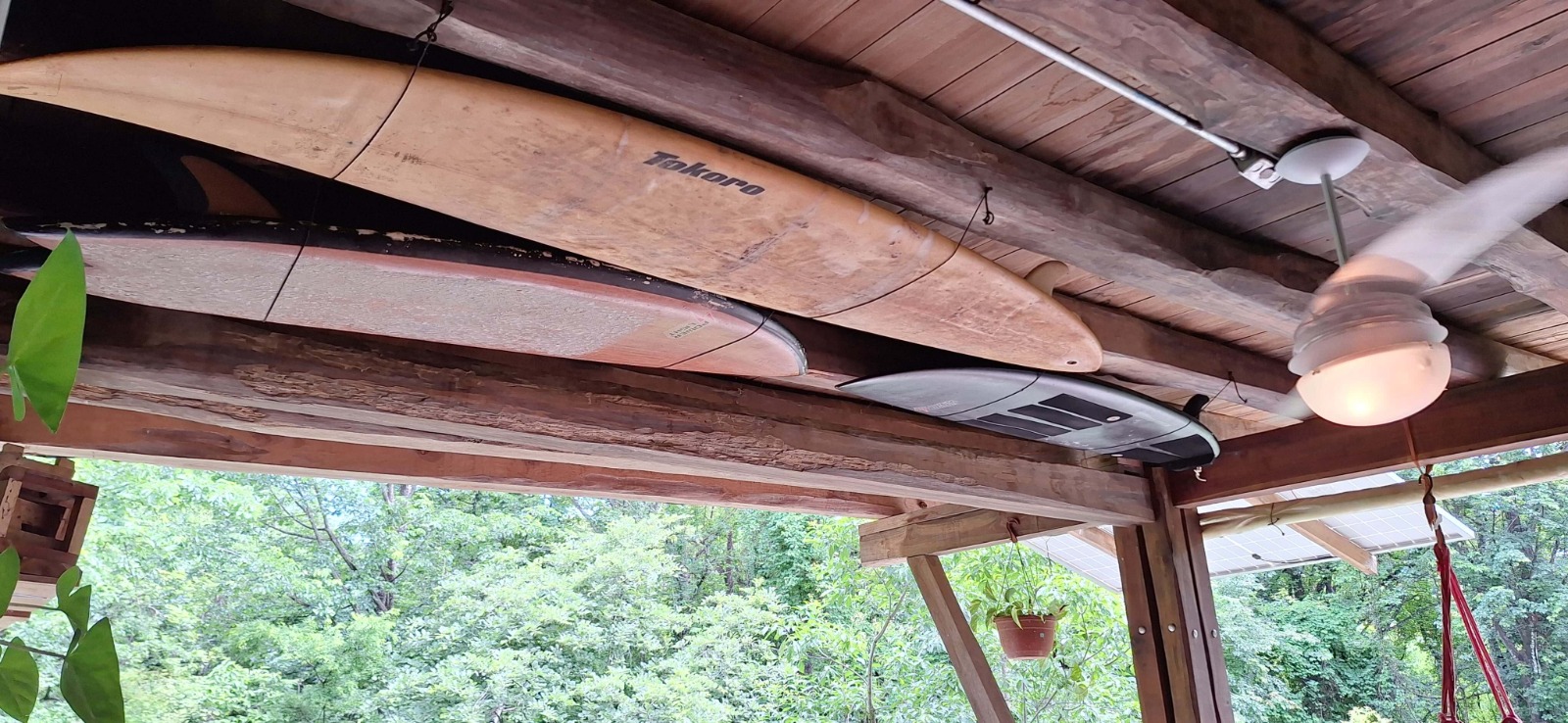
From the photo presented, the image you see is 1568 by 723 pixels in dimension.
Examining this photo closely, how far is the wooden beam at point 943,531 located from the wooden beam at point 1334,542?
99 cm

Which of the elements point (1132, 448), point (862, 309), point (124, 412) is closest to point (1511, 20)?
point (862, 309)

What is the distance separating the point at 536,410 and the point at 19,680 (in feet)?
4.91

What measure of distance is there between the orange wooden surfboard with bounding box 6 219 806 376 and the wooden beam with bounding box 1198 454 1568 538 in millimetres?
2128

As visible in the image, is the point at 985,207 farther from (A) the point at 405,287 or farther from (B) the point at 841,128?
(A) the point at 405,287

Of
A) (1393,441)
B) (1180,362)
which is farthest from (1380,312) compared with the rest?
(1393,441)

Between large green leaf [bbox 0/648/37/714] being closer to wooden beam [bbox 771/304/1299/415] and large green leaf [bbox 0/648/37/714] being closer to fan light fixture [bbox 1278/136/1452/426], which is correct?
fan light fixture [bbox 1278/136/1452/426]

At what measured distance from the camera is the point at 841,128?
1.24m

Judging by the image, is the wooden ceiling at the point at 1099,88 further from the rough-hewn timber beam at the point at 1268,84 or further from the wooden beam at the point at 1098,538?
the wooden beam at the point at 1098,538

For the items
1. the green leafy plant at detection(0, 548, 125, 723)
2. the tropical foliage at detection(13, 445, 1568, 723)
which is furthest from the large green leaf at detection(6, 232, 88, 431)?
the tropical foliage at detection(13, 445, 1568, 723)

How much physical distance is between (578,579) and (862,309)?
23.3 ft

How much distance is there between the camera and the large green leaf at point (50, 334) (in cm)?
37

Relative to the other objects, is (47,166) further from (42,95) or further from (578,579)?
(578,579)

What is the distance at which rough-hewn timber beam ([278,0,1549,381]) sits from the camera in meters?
1.02

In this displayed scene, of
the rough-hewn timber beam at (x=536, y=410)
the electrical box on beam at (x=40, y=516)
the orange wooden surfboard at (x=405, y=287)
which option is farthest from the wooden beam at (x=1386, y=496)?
the electrical box on beam at (x=40, y=516)
